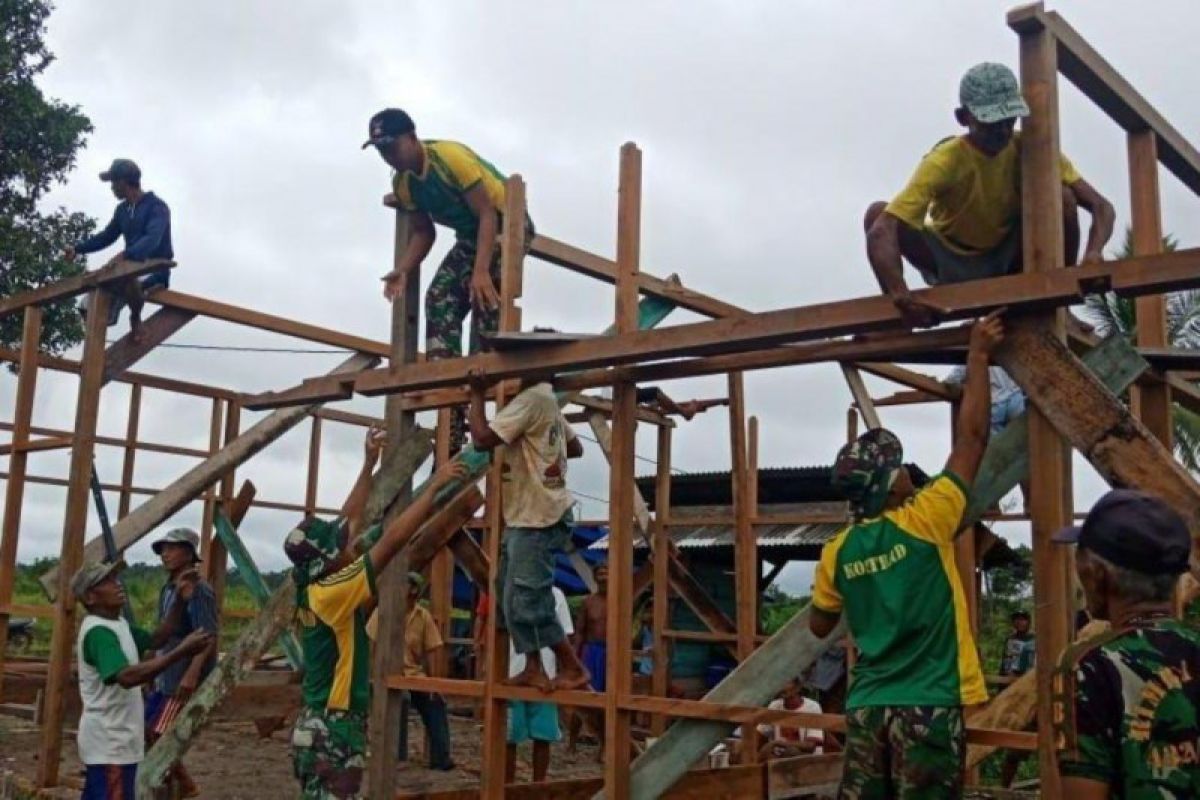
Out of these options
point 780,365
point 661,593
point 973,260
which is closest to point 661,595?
point 661,593

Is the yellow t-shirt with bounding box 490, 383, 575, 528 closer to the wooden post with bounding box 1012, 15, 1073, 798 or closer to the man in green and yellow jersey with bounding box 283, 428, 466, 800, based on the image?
the man in green and yellow jersey with bounding box 283, 428, 466, 800

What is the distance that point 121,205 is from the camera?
316 inches

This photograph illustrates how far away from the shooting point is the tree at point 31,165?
1455 centimetres

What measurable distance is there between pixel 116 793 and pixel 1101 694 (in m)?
4.74

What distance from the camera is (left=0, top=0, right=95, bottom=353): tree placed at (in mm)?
14555

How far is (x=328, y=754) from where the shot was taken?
4.86m

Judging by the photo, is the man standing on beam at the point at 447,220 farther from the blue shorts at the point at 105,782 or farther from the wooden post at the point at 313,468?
A: the wooden post at the point at 313,468

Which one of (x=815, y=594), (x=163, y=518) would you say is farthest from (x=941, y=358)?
(x=163, y=518)

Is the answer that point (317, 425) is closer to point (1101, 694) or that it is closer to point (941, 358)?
point (941, 358)

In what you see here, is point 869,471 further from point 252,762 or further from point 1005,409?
point 252,762

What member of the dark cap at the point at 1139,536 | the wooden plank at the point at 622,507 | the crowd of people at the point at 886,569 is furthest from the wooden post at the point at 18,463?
the dark cap at the point at 1139,536

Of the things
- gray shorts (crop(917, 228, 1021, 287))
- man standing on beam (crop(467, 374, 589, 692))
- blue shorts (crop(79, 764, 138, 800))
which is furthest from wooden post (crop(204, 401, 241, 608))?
gray shorts (crop(917, 228, 1021, 287))

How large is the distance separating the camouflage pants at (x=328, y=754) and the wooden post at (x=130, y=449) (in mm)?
6964

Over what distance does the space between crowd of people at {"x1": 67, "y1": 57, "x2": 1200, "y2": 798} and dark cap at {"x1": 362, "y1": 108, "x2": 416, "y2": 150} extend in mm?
12
